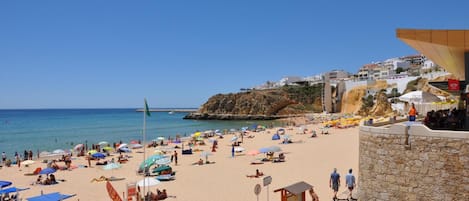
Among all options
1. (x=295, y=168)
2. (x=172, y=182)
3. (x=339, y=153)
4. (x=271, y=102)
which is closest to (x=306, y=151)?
(x=339, y=153)

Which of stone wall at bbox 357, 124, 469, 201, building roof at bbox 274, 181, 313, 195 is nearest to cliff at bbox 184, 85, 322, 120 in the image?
building roof at bbox 274, 181, 313, 195

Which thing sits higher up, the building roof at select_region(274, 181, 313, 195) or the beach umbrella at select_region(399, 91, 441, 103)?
the beach umbrella at select_region(399, 91, 441, 103)

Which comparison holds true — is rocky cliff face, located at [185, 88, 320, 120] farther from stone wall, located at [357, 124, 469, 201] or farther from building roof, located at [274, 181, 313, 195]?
stone wall, located at [357, 124, 469, 201]

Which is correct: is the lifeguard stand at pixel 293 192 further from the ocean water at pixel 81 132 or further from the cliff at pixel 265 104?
the cliff at pixel 265 104

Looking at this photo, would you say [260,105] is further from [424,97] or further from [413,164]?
[413,164]

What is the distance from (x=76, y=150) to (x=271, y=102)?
62.6m

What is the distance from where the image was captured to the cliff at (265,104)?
8562cm

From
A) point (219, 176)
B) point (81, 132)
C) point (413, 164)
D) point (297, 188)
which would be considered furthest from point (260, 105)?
point (413, 164)

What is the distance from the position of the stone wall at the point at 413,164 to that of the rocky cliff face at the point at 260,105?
239 ft

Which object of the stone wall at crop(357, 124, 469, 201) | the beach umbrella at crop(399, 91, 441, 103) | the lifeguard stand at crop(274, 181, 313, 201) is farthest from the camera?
the beach umbrella at crop(399, 91, 441, 103)

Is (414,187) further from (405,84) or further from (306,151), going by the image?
(405,84)

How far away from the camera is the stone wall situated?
7129 mm

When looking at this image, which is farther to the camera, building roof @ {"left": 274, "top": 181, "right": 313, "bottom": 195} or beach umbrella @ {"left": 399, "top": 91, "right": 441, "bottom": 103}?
beach umbrella @ {"left": 399, "top": 91, "right": 441, "bottom": 103}

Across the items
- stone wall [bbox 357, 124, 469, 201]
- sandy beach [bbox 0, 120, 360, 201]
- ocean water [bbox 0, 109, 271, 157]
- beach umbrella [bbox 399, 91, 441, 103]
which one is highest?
beach umbrella [bbox 399, 91, 441, 103]
